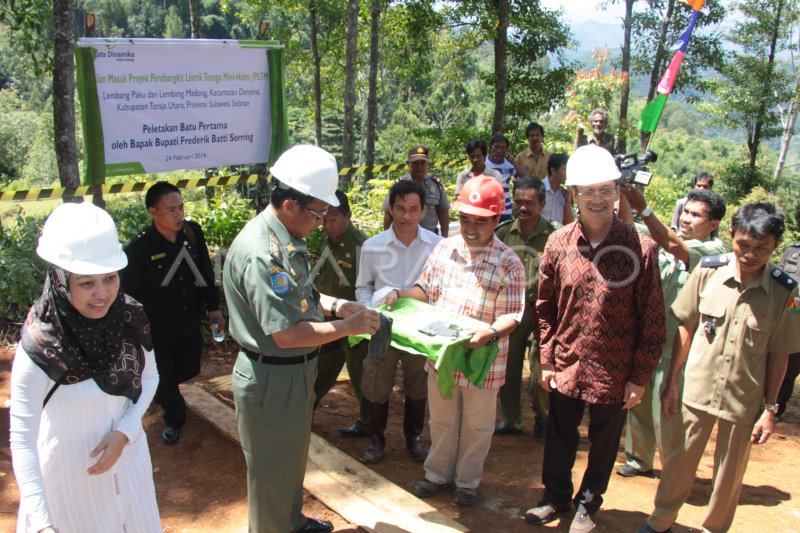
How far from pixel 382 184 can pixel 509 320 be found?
28.5ft

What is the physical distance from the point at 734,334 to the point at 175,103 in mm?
4367

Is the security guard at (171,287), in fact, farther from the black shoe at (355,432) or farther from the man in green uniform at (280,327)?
the man in green uniform at (280,327)

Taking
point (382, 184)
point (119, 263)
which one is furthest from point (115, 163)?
point (382, 184)

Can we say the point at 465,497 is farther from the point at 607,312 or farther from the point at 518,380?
the point at 607,312

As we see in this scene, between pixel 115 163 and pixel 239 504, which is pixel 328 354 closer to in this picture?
pixel 239 504

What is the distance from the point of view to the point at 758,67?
23625 mm

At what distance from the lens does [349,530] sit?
3.64m

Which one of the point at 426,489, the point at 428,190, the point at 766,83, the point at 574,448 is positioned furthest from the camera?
the point at 766,83

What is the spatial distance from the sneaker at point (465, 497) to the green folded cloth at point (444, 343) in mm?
638

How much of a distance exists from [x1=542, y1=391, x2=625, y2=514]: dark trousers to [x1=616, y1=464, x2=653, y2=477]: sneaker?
2.92ft

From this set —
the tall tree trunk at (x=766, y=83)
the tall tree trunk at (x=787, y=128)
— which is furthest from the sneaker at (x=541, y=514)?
the tall tree trunk at (x=787, y=128)

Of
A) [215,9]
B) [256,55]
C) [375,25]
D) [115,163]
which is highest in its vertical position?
[215,9]

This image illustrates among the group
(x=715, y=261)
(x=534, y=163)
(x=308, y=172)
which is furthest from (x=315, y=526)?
(x=534, y=163)

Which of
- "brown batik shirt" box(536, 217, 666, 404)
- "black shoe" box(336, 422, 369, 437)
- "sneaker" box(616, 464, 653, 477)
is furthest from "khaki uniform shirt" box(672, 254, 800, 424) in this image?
"black shoe" box(336, 422, 369, 437)
